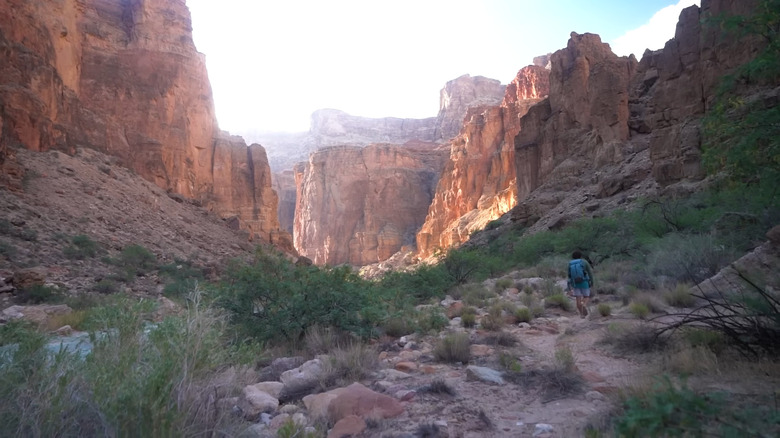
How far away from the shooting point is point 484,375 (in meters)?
4.46

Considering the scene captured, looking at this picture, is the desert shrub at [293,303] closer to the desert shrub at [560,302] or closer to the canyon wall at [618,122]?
the desert shrub at [560,302]

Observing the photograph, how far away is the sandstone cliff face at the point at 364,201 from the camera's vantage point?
80000 millimetres

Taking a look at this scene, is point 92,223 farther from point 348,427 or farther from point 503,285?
point 348,427

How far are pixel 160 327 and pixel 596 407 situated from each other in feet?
11.0

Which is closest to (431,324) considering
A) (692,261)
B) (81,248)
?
(692,261)

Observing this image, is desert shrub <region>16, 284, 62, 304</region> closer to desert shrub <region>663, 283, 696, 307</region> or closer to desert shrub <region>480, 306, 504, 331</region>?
desert shrub <region>480, 306, 504, 331</region>

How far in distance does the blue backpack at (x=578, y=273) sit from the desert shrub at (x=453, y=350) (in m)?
3.89

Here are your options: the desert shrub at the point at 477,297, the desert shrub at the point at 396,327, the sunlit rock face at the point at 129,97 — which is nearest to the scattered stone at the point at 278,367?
the desert shrub at the point at 396,327

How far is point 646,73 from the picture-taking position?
3375 cm

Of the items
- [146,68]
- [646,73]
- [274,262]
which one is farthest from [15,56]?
[646,73]

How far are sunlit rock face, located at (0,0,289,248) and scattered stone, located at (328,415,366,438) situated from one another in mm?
23831

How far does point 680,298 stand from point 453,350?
4.29 m

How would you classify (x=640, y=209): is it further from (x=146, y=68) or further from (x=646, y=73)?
(x=146, y=68)

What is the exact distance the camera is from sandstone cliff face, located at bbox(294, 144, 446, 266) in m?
80.0
